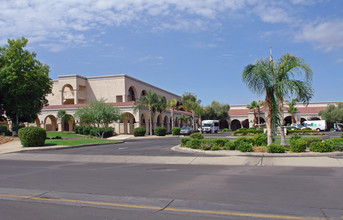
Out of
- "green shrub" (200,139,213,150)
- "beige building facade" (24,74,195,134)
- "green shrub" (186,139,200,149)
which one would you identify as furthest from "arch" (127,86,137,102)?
"green shrub" (200,139,213,150)

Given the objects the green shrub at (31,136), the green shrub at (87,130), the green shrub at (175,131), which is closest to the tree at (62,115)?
the green shrub at (87,130)

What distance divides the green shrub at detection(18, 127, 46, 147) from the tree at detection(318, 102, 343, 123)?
5797 centimetres

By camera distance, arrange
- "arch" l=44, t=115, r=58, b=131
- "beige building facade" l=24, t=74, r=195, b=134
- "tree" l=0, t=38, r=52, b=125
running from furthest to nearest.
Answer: "beige building facade" l=24, t=74, r=195, b=134 → "arch" l=44, t=115, r=58, b=131 → "tree" l=0, t=38, r=52, b=125

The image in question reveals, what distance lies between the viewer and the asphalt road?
5871 mm

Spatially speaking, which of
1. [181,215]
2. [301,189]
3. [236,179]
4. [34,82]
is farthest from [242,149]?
[34,82]

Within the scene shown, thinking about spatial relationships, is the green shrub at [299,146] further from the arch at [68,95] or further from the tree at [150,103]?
the arch at [68,95]

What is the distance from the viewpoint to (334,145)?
15.2 m

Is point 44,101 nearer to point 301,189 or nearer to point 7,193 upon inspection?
point 7,193

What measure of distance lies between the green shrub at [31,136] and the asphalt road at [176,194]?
1121 cm

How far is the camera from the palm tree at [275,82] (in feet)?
55.7

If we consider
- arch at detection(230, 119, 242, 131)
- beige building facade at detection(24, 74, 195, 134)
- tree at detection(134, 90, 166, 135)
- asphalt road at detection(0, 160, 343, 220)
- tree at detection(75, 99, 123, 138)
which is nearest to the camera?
asphalt road at detection(0, 160, 343, 220)

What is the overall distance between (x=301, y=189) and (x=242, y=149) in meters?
7.95

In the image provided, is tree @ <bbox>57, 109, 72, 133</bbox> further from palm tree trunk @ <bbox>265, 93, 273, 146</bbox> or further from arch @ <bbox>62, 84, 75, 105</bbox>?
palm tree trunk @ <bbox>265, 93, 273, 146</bbox>

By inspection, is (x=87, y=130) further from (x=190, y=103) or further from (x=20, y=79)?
(x=190, y=103)
